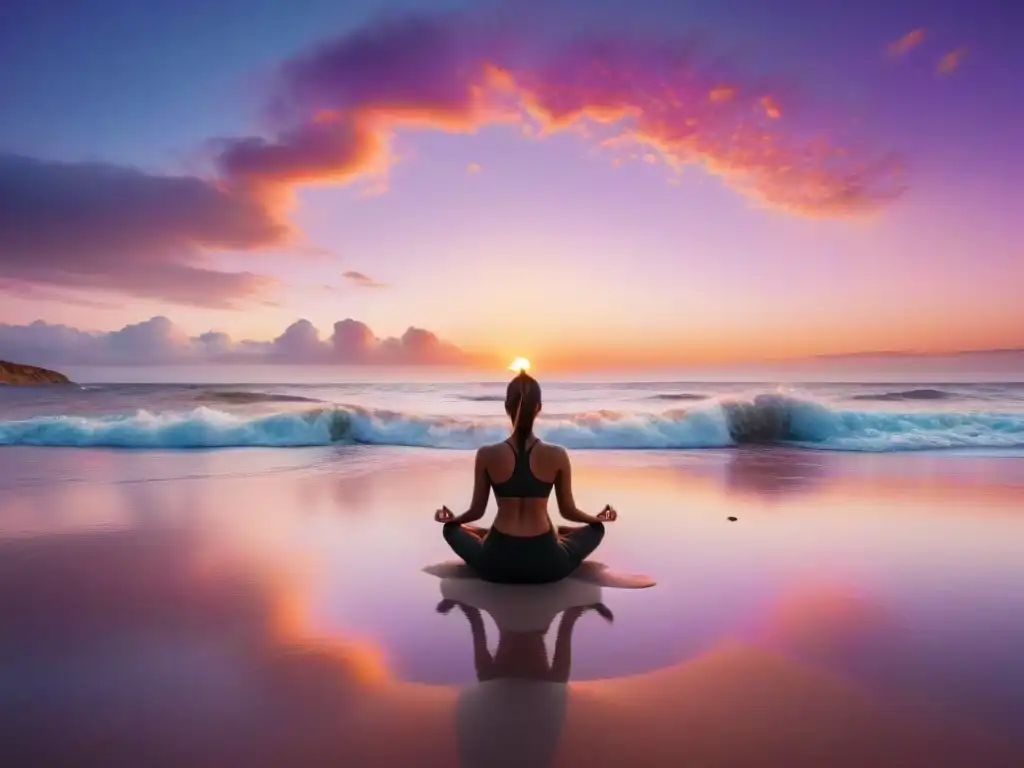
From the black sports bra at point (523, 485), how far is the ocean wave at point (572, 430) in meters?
11.7

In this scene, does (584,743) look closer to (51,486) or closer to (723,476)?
(723,476)

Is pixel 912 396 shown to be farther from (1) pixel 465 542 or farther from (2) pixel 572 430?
(1) pixel 465 542

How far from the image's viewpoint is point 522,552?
5.31 meters

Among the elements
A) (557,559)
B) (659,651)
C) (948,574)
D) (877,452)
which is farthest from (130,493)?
(877,452)

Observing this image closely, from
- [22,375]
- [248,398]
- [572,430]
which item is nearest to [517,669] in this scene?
[572,430]

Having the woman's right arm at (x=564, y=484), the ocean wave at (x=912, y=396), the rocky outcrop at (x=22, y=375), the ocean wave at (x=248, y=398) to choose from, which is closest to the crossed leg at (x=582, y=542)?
the woman's right arm at (x=564, y=484)

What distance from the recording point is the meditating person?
524 cm

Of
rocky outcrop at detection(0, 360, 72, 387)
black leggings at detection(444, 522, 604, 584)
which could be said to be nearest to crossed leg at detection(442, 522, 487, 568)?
black leggings at detection(444, 522, 604, 584)

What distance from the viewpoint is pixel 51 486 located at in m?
10.3

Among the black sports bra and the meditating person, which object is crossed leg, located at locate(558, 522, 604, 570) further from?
the black sports bra

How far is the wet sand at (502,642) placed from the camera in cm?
306

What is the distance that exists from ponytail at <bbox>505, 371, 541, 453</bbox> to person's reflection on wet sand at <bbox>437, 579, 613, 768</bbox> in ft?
4.27

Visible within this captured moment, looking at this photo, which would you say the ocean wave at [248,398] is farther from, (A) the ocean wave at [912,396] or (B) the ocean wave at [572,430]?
(A) the ocean wave at [912,396]

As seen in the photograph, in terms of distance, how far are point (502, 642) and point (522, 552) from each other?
1.13m
